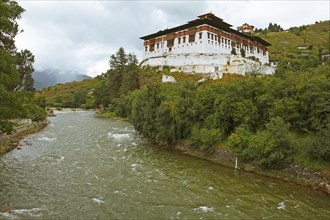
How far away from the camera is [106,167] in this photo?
2725 cm

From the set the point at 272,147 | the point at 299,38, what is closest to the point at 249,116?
the point at 272,147

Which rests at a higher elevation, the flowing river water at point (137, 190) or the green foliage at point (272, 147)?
the green foliage at point (272, 147)

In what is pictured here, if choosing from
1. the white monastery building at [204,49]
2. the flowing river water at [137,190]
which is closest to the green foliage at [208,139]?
the flowing river water at [137,190]

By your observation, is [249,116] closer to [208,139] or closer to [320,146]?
[208,139]

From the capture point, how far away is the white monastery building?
71.8 meters

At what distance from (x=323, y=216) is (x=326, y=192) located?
474 cm

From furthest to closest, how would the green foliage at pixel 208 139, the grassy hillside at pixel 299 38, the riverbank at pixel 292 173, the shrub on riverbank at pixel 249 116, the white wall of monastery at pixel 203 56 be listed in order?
1. the grassy hillside at pixel 299 38
2. the white wall of monastery at pixel 203 56
3. the green foliage at pixel 208 139
4. the shrub on riverbank at pixel 249 116
5. the riverbank at pixel 292 173

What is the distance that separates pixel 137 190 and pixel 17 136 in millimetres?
26440

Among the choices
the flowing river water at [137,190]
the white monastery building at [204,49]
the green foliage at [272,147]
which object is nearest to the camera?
the flowing river water at [137,190]

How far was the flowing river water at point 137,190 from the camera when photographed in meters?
17.6

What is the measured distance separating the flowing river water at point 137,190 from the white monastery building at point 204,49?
43053 mm

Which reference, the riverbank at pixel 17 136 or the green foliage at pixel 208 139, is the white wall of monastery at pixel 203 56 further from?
the green foliage at pixel 208 139

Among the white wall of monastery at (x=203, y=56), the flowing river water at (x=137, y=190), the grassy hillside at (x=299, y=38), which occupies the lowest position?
the flowing river water at (x=137, y=190)

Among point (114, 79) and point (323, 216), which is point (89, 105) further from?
point (323, 216)
